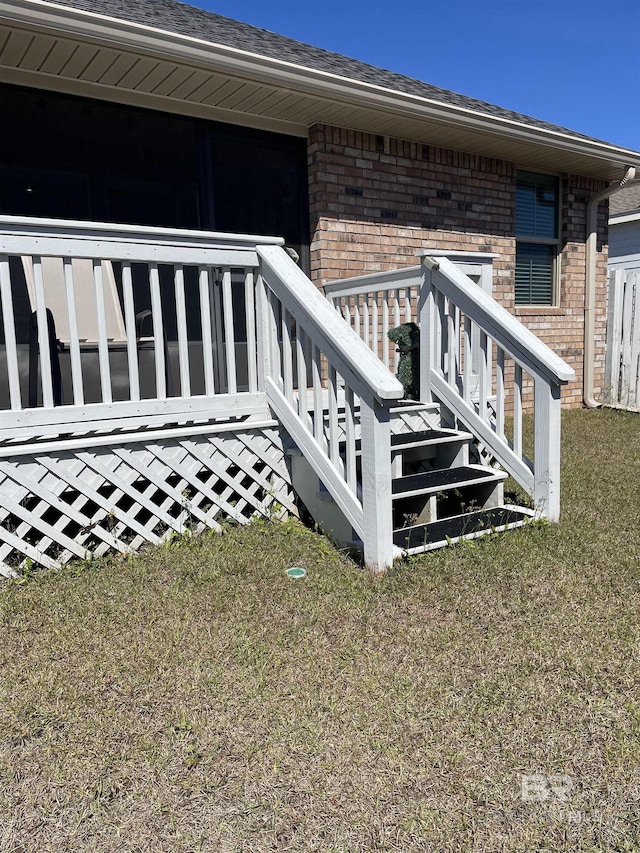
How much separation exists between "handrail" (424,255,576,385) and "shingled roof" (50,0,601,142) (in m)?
2.46

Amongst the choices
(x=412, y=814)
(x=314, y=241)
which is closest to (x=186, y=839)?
(x=412, y=814)

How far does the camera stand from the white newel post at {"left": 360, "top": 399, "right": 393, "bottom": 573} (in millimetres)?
3000

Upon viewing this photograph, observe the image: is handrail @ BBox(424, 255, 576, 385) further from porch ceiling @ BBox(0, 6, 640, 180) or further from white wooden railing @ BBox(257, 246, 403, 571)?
porch ceiling @ BBox(0, 6, 640, 180)

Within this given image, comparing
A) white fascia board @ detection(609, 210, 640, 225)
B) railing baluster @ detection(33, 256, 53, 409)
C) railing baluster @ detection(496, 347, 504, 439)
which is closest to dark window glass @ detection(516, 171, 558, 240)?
railing baluster @ detection(496, 347, 504, 439)

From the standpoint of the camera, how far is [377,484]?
3.01 m

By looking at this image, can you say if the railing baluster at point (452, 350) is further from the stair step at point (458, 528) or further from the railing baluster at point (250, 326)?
the railing baluster at point (250, 326)

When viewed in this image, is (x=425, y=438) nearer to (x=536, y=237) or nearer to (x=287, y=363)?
(x=287, y=363)

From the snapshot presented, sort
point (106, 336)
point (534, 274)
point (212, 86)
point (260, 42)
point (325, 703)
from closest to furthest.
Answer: point (325, 703)
point (106, 336)
point (212, 86)
point (260, 42)
point (534, 274)

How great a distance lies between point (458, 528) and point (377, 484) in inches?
27.8

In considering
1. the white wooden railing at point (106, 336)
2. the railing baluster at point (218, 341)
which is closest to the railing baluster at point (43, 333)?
the white wooden railing at point (106, 336)

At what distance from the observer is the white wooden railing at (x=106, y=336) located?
124 inches

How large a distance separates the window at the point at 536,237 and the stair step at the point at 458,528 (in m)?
5.04

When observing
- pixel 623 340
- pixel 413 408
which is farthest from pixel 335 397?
pixel 623 340

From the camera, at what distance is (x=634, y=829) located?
1567 millimetres
